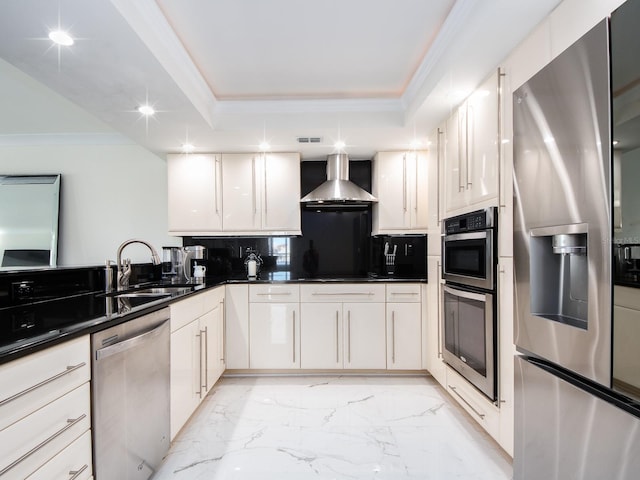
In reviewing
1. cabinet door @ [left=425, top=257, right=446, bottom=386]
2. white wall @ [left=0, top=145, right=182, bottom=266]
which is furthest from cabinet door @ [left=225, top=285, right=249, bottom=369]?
cabinet door @ [left=425, top=257, right=446, bottom=386]

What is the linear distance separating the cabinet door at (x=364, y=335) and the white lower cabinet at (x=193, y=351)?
1.13 m

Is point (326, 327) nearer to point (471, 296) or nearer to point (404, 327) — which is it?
point (404, 327)

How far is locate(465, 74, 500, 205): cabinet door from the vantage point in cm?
196

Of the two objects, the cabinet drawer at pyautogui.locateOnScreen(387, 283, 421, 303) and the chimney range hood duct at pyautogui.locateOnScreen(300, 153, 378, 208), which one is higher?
Result: the chimney range hood duct at pyautogui.locateOnScreen(300, 153, 378, 208)

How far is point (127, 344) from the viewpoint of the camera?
4.81 feet

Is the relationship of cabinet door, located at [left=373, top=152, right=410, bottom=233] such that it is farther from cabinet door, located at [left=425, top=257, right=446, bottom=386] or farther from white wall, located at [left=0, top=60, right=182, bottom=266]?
white wall, located at [left=0, top=60, right=182, bottom=266]

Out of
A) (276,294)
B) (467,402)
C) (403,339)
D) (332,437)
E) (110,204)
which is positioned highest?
(110,204)

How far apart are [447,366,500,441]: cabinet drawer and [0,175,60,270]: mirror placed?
162 inches

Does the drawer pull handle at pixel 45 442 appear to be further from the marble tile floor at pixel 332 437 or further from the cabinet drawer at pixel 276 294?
the cabinet drawer at pixel 276 294

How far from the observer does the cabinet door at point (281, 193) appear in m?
3.49

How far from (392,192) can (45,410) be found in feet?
9.86

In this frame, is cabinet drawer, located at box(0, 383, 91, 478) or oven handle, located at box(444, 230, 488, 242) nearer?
cabinet drawer, located at box(0, 383, 91, 478)

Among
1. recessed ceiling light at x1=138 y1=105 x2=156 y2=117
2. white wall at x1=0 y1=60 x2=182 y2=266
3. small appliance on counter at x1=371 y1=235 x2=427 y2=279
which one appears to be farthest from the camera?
white wall at x1=0 y1=60 x2=182 y2=266

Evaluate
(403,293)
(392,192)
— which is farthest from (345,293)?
(392,192)
